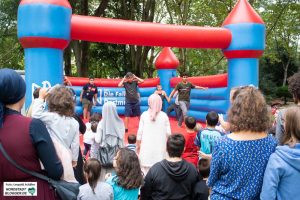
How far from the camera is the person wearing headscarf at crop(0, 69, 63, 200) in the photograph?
71.6 inches

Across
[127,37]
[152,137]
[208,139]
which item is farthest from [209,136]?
[127,37]

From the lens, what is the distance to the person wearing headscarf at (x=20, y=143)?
182cm

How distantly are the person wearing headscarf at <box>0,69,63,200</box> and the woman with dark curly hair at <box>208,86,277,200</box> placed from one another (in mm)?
875

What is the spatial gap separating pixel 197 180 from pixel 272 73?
23.4 metres

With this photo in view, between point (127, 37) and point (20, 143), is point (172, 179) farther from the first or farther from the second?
point (127, 37)

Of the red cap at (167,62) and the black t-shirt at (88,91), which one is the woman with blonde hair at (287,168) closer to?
the black t-shirt at (88,91)

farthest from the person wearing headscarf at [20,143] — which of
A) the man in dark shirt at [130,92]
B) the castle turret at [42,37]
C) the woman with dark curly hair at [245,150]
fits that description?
the man in dark shirt at [130,92]

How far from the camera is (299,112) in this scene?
201 cm

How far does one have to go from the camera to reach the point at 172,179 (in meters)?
2.57

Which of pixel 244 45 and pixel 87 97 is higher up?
pixel 244 45

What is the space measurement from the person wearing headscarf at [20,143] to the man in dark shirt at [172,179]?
0.85 metres

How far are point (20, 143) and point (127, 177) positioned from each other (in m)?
1.00

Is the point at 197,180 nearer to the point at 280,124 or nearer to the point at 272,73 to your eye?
the point at 280,124

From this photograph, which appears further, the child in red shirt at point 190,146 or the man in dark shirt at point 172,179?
the child in red shirt at point 190,146
